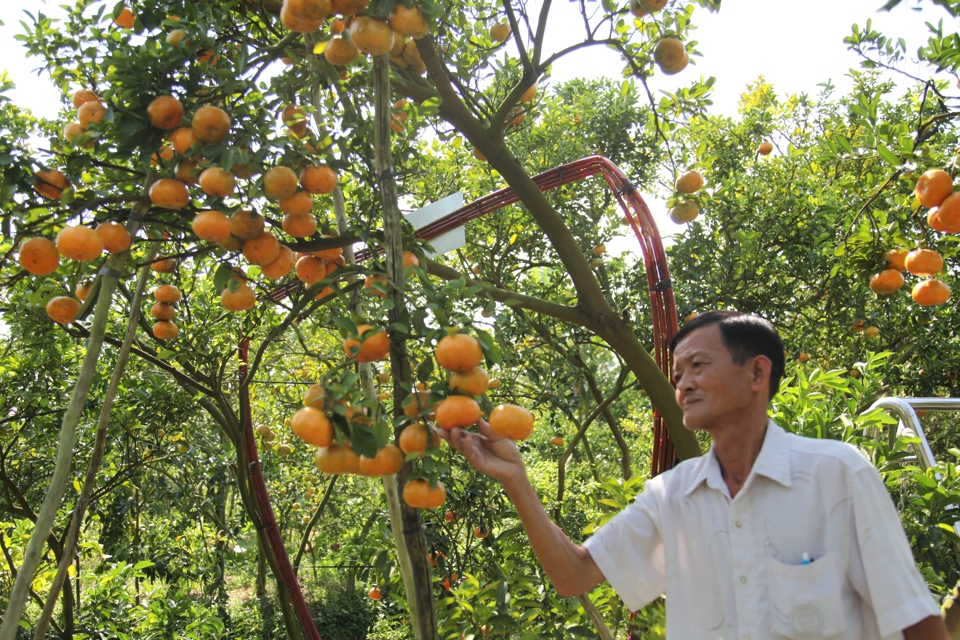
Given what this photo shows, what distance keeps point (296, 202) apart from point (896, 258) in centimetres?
212

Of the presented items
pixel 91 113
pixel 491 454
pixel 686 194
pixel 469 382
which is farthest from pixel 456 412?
pixel 686 194

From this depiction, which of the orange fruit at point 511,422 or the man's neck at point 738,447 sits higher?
the orange fruit at point 511,422

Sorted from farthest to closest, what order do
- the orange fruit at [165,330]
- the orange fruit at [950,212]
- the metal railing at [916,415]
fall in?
the orange fruit at [165,330] → the metal railing at [916,415] → the orange fruit at [950,212]

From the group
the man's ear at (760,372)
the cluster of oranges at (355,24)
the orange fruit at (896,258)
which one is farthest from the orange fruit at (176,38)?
the orange fruit at (896,258)

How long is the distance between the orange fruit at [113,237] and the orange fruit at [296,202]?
0.29 meters

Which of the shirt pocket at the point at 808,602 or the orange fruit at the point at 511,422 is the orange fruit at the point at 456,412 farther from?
the shirt pocket at the point at 808,602

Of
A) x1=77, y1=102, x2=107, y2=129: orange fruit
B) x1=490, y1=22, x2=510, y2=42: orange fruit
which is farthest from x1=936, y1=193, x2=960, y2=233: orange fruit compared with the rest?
x1=77, y1=102, x2=107, y2=129: orange fruit

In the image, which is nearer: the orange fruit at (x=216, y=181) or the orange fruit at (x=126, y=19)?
the orange fruit at (x=216, y=181)

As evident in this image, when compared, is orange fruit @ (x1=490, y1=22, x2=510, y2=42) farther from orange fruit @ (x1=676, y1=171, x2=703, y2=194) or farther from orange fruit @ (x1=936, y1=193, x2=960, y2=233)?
orange fruit @ (x1=936, y1=193, x2=960, y2=233)

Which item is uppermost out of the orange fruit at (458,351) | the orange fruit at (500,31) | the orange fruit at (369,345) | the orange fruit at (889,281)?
the orange fruit at (500,31)

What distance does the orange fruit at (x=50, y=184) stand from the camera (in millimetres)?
1395

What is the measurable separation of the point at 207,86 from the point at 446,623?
1.45m

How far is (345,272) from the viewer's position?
143 cm

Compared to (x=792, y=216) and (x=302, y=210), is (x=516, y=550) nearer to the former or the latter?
(x=302, y=210)
